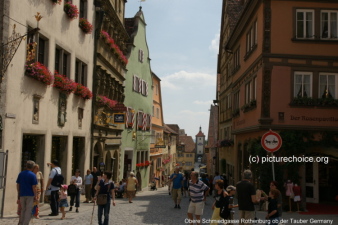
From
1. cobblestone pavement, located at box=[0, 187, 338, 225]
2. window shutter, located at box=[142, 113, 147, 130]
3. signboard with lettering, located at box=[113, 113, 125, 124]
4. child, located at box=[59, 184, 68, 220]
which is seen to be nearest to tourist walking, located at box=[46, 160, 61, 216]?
child, located at box=[59, 184, 68, 220]

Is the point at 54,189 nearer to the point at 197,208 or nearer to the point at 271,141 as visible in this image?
the point at 197,208

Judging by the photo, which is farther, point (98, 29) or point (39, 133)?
point (98, 29)

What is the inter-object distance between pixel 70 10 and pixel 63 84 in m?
3.35

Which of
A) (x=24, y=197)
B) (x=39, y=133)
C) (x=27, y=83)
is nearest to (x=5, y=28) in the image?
(x=27, y=83)

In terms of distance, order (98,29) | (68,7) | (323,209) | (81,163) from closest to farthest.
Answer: (323,209) → (68,7) → (81,163) → (98,29)

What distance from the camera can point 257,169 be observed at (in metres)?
18.4

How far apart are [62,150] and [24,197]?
30.0ft

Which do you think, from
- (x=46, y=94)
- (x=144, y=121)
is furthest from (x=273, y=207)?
(x=144, y=121)

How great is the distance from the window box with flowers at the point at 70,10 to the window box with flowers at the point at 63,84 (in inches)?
105

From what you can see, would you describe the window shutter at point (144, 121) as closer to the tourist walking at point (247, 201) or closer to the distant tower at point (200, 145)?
the tourist walking at point (247, 201)

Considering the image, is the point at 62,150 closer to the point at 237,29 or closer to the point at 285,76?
the point at 285,76

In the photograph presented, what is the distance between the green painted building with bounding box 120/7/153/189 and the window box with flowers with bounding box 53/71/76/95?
1474 cm

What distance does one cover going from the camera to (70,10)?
18766mm

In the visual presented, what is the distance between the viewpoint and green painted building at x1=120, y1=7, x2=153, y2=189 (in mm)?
36062
